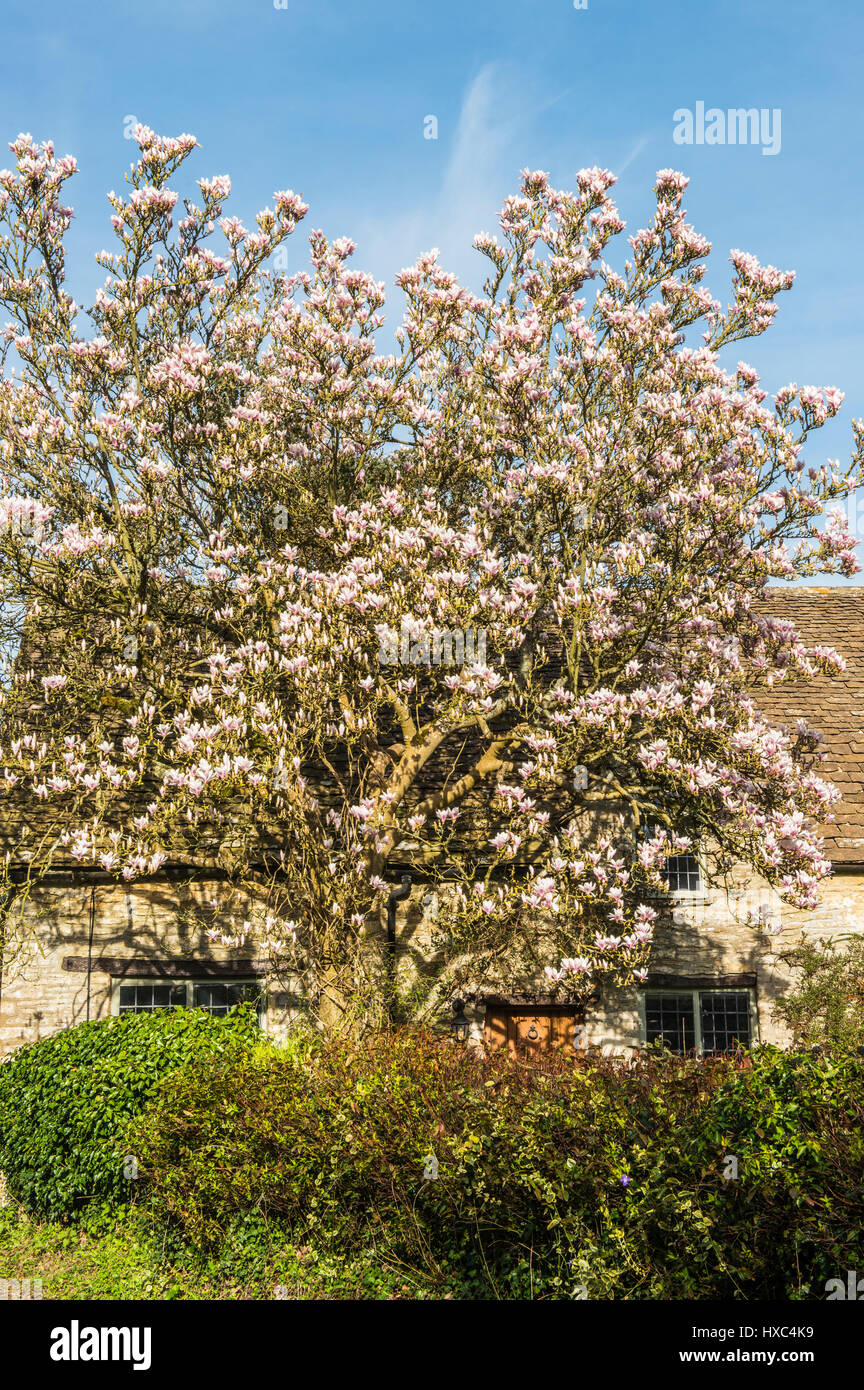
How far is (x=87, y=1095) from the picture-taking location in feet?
38.4

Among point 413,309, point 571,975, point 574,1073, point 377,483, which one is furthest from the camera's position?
point 377,483

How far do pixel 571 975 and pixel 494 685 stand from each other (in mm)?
3517

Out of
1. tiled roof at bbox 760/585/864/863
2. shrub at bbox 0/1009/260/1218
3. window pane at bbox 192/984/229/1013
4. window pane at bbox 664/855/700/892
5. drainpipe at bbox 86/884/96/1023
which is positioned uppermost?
tiled roof at bbox 760/585/864/863

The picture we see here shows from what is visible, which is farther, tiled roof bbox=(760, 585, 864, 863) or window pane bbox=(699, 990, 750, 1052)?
tiled roof bbox=(760, 585, 864, 863)

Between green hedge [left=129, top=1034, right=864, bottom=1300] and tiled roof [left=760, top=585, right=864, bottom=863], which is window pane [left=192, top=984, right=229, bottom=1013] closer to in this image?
green hedge [left=129, top=1034, right=864, bottom=1300]

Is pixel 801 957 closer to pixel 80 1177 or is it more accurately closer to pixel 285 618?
pixel 285 618

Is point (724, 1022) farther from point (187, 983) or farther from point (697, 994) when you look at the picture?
point (187, 983)

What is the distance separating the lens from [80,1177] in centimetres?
1131

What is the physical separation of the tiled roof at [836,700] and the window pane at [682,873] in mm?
2056

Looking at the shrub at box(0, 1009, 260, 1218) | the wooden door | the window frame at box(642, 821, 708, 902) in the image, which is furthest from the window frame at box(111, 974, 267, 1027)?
the window frame at box(642, 821, 708, 902)

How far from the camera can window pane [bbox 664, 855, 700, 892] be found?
1678 centimetres

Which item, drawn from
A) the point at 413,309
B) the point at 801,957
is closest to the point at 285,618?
the point at 413,309

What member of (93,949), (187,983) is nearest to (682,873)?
(187,983)

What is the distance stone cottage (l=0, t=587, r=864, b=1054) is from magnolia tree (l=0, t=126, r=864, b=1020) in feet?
1.97
